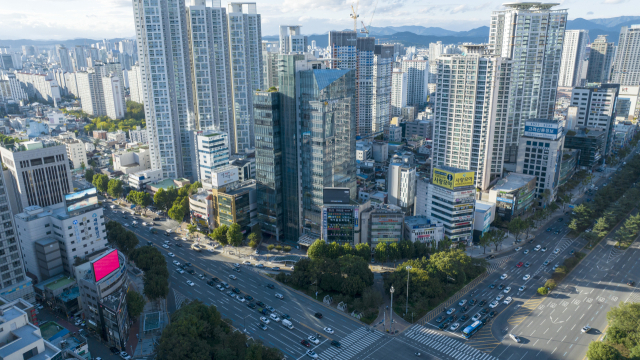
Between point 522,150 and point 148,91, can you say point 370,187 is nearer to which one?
point 522,150

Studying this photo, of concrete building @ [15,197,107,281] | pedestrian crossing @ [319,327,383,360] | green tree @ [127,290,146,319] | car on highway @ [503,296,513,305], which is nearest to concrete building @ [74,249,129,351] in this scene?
green tree @ [127,290,146,319]

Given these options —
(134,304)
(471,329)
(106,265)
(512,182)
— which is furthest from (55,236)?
(512,182)

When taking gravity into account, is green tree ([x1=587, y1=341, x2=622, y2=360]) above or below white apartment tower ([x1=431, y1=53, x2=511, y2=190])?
below

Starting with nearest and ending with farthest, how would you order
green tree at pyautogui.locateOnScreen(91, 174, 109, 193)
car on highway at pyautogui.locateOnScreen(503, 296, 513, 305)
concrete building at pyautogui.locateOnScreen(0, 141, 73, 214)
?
1. car on highway at pyautogui.locateOnScreen(503, 296, 513, 305)
2. concrete building at pyautogui.locateOnScreen(0, 141, 73, 214)
3. green tree at pyautogui.locateOnScreen(91, 174, 109, 193)

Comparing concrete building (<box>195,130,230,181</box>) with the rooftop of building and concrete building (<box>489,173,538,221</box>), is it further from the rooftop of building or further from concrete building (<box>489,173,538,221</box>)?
the rooftop of building

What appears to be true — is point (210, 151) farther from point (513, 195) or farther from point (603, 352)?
point (603, 352)

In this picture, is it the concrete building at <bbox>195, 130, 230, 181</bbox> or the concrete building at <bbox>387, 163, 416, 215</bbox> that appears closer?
the concrete building at <bbox>387, 163, 416, 215</bbox>

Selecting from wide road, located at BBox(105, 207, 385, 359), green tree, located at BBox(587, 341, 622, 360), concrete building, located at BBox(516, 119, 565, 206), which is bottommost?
wide road, located at BBox(105, 207, 385, 359)

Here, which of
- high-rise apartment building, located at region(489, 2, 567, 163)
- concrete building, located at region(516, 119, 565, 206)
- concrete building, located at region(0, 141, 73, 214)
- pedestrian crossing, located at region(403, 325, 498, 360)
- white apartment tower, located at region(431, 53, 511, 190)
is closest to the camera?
pedestrian crossing, located at region(403, 325, 498, 360)

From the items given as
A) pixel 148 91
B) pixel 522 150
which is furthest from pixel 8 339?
pixel 522 150
